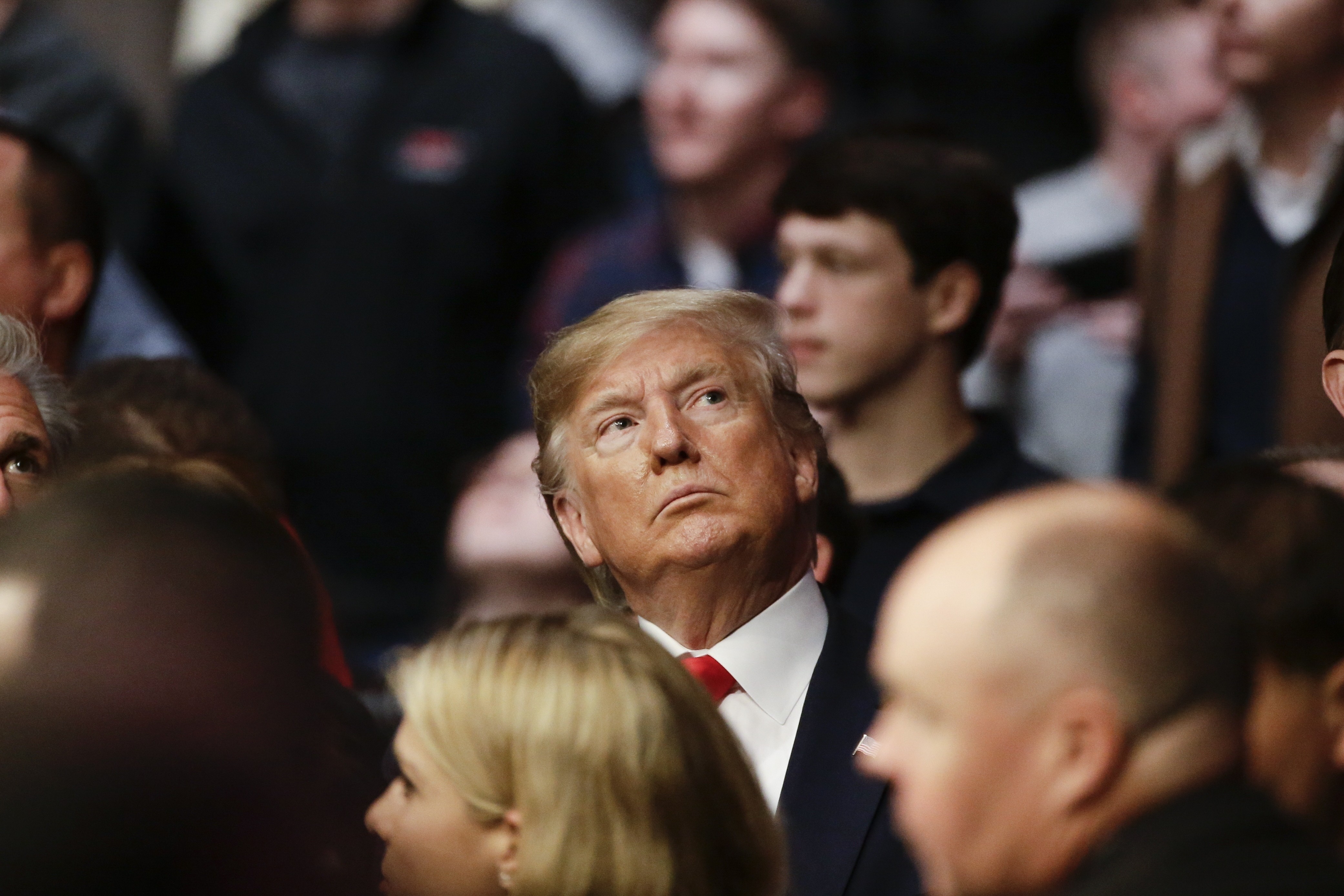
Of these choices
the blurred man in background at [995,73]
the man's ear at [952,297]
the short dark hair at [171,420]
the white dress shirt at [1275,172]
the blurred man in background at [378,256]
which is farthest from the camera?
the blurred man in background at [995,73]

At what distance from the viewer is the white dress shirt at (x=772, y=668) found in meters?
2.88

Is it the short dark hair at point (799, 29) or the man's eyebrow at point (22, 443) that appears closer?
the man's eyebrow at point (22, 443)

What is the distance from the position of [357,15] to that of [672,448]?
3.22m

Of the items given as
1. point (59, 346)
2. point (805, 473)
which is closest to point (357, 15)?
point (59, 346)

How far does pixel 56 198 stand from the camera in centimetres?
408

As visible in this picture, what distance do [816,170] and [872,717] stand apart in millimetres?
1742

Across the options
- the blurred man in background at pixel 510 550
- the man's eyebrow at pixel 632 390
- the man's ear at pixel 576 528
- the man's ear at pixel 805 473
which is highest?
the man's eyebrow at pixel 632 390

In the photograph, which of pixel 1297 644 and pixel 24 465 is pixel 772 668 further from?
pixel 24 465

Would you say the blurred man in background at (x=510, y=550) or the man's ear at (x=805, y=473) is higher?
the man's ear at (x=805, y=473)

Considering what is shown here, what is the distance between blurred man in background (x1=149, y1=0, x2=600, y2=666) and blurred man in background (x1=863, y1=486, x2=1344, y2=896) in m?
3.73

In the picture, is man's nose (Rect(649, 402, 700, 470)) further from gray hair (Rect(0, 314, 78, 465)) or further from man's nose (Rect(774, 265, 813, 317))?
man's nose (Rect(774, 265, 813, 317))

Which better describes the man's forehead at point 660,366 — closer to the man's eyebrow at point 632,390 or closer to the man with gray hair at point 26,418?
the man's eyebrow at point 632,390

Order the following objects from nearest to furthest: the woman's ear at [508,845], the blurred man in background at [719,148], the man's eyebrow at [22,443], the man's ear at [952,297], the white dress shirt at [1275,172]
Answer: the woman's ear at [508,845], the man's eyebrow at [22,443], the man's ear at [952,297], the white dress shirt at [1275,172], the blurred man in background at [719,148]

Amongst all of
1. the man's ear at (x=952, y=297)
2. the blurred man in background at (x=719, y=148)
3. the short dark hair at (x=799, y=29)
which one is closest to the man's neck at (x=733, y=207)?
the blurred man in background at (x=719, y=148)
